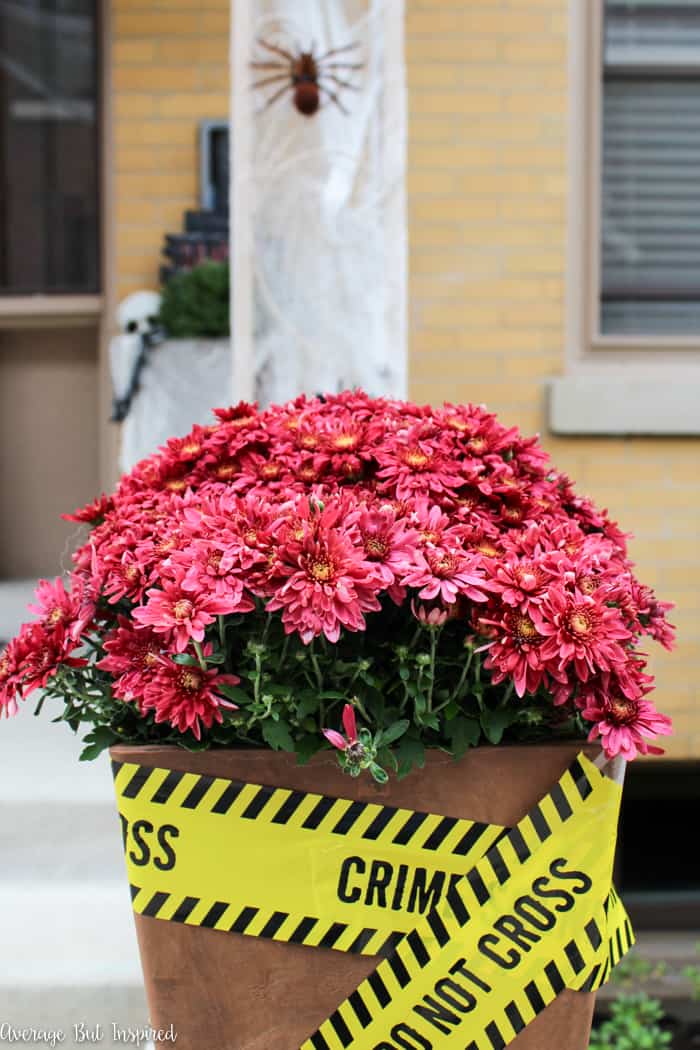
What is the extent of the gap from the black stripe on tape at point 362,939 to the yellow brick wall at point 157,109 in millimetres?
3770

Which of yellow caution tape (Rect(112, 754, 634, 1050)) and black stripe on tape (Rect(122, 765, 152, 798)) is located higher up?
black stripe on tape (Rect(122, 765, 152, 798))

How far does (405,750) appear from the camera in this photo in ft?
4.45

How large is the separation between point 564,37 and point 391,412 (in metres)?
2.56

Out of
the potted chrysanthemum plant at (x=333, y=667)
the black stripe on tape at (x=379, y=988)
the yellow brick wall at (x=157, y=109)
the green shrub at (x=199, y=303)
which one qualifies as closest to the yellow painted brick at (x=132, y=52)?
the yellow brick wall at (x=157, y=109)

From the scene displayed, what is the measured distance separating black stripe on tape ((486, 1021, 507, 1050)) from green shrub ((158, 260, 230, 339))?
3472mm

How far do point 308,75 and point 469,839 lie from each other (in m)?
2.32

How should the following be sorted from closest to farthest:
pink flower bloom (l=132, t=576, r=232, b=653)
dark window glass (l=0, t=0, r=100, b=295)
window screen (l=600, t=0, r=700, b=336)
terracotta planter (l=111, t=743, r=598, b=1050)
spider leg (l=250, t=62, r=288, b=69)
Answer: pink flower bloom (l=132, t=576, r=232, b=653)
terracotta planter (l=111, t=743, r=598, b=1050)
spider leg (l=250, t=62, r=288, b=69)
window screen (l=600, t=0, r=700, b=336)
dark window glass (l=0, t=0, r=100, b=295)

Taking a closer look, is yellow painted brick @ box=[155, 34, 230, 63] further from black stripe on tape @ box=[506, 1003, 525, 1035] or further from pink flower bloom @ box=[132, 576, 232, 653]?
black stripe on tape @ box=[506, 1003, 525, 1035]

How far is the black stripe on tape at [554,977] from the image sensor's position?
4.60 feet

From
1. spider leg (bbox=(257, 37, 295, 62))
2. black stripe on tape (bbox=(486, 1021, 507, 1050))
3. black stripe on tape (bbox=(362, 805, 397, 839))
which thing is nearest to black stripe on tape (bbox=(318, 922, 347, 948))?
black stripe on tape (bbox=(362, 805, 397, 839))

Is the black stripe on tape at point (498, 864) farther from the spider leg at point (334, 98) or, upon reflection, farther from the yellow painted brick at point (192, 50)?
the yellow painted brick at point (192, 50)

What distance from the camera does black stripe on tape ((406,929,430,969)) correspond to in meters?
1.38

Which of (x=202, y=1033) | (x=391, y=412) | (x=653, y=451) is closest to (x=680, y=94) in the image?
(x=653, y=451)

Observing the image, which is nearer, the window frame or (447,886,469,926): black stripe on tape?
(447,886,469,926): black stripe on tape
